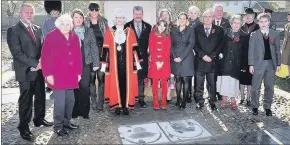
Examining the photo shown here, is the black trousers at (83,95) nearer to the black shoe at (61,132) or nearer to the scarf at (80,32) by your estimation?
the scarf at (80,32)

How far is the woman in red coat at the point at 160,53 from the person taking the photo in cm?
629

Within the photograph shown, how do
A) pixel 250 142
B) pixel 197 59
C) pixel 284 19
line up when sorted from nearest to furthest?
pixel 250 142 → pixel 197 59 → pixel 284 19

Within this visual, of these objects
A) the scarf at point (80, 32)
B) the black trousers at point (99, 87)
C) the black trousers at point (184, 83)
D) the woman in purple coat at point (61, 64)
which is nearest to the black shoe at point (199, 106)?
the black trousers at point (184, 83)

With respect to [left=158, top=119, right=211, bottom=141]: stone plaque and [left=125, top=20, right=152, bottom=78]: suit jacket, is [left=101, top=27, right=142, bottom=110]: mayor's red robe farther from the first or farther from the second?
[left=158, top=119, right=211, bottom=141]: stone plaque

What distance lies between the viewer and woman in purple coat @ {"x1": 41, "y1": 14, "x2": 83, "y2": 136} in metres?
4.93

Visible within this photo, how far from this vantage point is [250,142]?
4.93m

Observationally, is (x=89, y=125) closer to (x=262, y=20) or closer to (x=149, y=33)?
(x=149, y=33)

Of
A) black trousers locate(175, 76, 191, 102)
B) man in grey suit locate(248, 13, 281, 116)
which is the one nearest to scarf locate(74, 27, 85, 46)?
black trousers locate(175, 76, 191, 102)

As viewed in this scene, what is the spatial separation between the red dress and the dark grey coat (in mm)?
183

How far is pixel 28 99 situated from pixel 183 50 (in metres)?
3.24

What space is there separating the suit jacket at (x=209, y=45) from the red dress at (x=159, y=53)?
66 centimetres

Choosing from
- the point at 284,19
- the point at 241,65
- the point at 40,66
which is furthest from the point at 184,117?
the point at 284,19

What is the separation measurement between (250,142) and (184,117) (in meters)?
1.55

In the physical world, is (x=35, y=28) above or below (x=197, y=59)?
above
